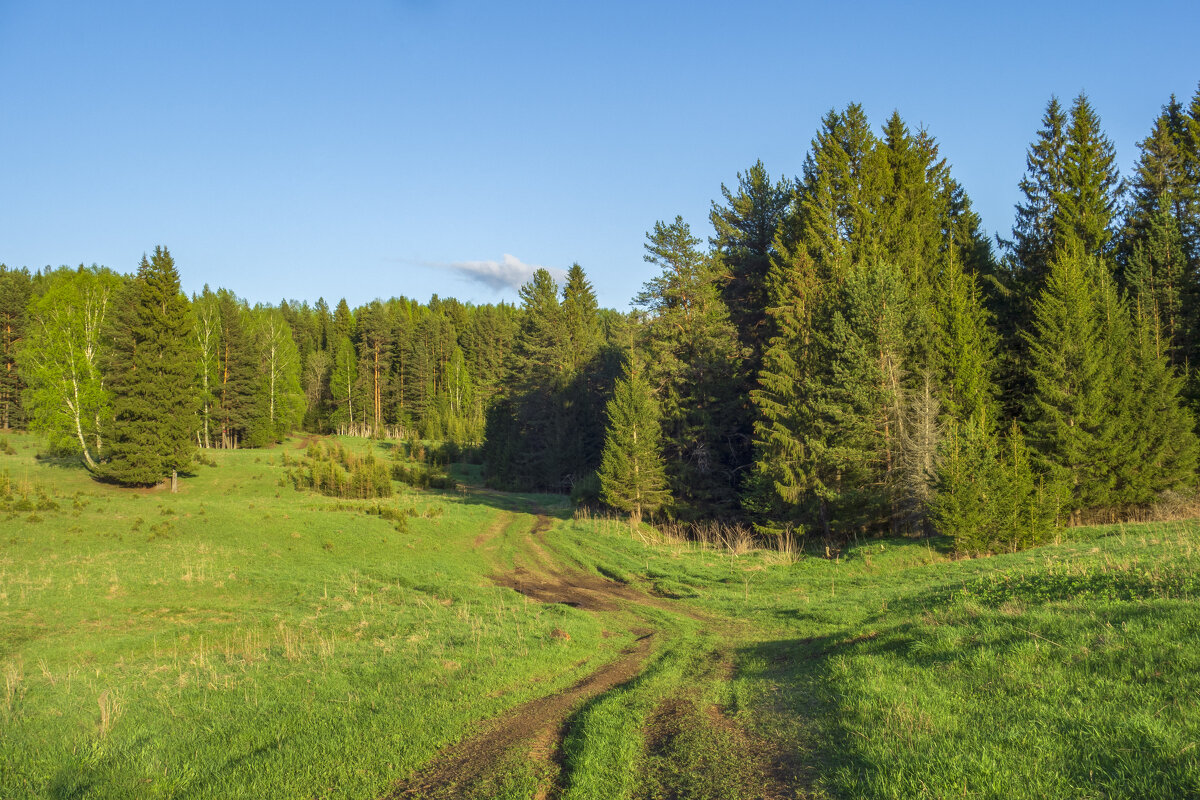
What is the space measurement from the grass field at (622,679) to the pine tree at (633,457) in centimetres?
1302

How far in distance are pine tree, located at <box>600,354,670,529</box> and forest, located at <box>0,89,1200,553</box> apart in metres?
0.13

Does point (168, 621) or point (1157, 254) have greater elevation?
point (1157, 254)

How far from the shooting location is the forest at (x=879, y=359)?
26.4 m

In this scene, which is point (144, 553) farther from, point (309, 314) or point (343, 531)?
point (309, 314)

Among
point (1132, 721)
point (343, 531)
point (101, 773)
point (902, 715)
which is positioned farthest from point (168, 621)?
point (1132, 721)

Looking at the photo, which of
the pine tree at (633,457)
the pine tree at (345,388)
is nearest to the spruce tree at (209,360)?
the pine tree at (345,388)

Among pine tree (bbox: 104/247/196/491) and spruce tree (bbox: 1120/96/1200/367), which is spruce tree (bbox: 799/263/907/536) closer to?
spruce tree (bbox: 1120/96/1200/367)

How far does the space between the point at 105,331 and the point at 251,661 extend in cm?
4025

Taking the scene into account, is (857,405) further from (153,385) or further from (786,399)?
(153,385)

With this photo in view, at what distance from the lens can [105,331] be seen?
40750 millimetres

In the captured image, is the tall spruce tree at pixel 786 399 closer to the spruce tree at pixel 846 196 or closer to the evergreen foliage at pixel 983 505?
the spruce tree at pixel 846 196

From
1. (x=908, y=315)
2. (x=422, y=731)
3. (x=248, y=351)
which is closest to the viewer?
(x=422, y=731)

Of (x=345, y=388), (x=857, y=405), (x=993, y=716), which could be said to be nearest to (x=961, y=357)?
(x=857, y=405)

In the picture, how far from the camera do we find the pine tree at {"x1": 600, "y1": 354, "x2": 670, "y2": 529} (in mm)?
34969
